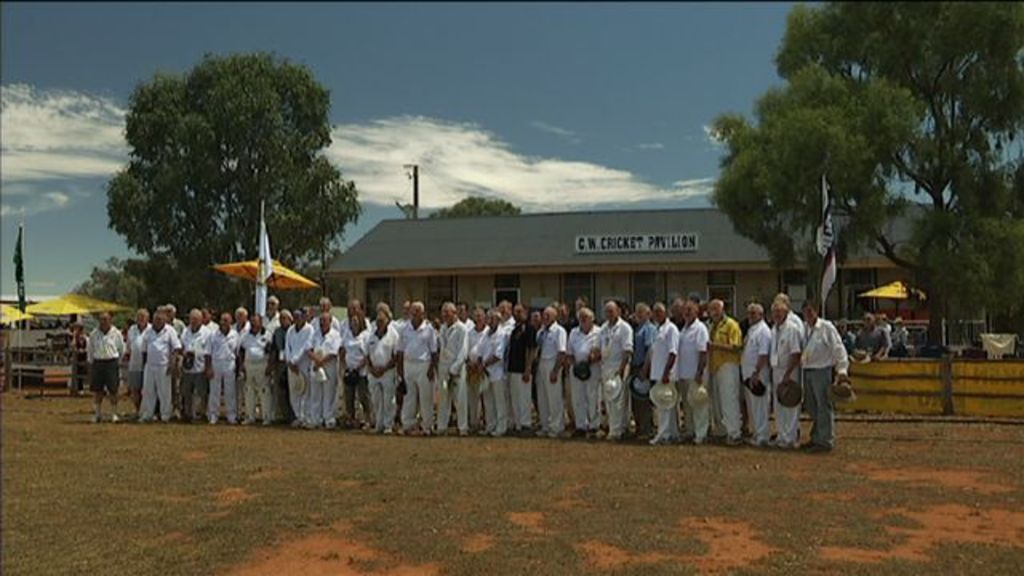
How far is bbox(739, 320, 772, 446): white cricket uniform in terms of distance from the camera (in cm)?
1266

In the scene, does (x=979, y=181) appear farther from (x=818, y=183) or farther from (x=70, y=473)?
(x=70, y=473)

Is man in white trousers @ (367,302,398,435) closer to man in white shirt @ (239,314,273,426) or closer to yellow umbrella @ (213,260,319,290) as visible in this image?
man in white shirt @ (239,314,273,426)

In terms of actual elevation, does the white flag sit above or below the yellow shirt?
above

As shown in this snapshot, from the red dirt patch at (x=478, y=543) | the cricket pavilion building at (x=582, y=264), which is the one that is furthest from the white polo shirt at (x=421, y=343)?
the cricket pavilion building at (x=582, y=264)

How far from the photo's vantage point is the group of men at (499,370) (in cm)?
1270

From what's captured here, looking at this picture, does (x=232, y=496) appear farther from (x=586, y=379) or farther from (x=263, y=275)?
(x=263, y=275)

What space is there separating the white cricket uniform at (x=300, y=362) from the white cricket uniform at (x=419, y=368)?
1723 mm

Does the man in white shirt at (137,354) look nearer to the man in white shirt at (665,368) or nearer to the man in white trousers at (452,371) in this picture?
the man in white trousers at (452,371)

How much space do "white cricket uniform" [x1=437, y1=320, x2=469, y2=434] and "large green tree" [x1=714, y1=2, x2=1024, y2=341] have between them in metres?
10.9

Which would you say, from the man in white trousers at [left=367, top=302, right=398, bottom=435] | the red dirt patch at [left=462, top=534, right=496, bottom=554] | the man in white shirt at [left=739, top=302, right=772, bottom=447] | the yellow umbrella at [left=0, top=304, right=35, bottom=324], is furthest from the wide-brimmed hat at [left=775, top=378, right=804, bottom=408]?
the yellow umbrella at [left=0, top=304, right=35, bottom=324]

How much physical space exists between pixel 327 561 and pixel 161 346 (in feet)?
34.3

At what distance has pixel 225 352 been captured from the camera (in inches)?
648

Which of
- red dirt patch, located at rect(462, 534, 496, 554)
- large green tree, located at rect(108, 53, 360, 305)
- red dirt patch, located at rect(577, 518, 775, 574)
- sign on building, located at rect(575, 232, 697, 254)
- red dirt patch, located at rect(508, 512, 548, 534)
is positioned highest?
large green tree, located at rect(108, 53, 360, 305)

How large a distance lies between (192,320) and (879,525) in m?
12.0
